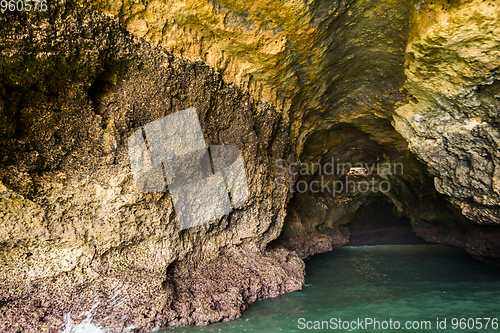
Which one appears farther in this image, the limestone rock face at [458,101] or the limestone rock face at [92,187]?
the limestone rock face at [458,101]

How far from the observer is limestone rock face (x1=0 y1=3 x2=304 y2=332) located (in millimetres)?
4465

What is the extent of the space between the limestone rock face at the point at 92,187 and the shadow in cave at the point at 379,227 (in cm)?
1141

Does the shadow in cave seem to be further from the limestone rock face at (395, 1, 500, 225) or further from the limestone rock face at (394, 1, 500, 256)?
the limestone rock face at (394, 1, 500, 256)

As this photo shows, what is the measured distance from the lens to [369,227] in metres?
16.7

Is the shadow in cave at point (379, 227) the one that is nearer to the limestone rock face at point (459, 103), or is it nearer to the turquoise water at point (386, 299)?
the turquoise water at point (386, 299)

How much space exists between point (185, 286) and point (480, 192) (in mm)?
6840

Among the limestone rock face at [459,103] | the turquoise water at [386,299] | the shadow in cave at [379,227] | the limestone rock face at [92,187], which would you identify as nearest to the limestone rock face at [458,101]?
the limestone rock face at [459,103]

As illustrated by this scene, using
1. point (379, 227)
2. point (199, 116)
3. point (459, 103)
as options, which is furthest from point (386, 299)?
Result: point (379, 227)

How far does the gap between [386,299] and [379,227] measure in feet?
34.9

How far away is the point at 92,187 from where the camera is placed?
5328 mm

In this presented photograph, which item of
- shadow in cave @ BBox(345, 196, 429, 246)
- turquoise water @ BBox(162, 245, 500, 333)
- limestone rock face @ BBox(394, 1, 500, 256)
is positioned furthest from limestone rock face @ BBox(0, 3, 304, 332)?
shadow in cave @ BBox(345, 196, 429, 246)

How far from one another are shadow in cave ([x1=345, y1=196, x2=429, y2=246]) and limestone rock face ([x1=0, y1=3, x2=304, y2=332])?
11.4 metres

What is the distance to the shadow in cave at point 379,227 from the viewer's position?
1617cm

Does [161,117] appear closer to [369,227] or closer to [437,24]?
[437,24]
